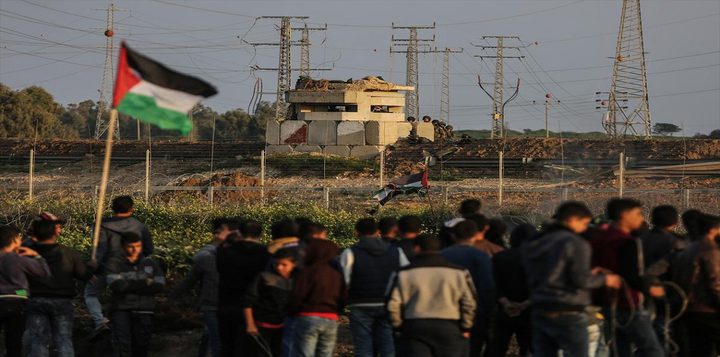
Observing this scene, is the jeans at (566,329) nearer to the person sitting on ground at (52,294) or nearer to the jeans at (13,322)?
the person sitting on ground at (52,294)

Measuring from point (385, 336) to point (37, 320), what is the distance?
3.85 meters

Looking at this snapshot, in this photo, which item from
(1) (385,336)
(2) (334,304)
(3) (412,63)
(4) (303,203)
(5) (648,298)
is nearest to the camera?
(5) (648,298)

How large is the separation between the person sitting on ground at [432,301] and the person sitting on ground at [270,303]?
1.27 meters

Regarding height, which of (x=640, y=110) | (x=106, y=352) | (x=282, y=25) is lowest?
(x=106, y=352)

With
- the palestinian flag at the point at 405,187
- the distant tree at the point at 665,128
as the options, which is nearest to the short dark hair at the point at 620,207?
the palestinian flag at the point at 405,187

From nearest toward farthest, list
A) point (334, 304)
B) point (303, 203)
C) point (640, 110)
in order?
point (334, 304), point (303, 203), point (640, 110)

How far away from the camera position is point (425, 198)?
96.5 ft

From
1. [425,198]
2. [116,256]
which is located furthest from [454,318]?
[425,198]

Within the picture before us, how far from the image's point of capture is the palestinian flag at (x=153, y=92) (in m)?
12.4

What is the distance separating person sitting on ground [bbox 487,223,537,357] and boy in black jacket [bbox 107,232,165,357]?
12.1 feet

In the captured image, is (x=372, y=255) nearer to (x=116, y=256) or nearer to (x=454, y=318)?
(x=454, y=318)

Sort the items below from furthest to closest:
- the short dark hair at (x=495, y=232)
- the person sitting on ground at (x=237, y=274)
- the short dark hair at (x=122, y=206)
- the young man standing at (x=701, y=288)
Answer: the short dark hair at (x=122, y=206) < the short dark hair at (x=495, y=232) < the person sitting on ground at (x=237, y=274) < the young man standing at (x=701, y=288)

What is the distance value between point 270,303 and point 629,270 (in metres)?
3.55

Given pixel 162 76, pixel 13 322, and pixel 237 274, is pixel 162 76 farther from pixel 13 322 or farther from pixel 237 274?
pixel 13 322
